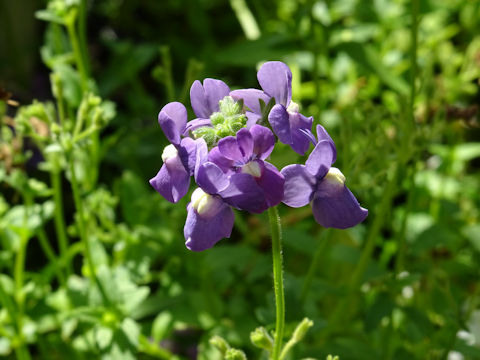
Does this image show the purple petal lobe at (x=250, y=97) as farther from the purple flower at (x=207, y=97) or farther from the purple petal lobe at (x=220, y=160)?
the purple petal lobe at (x=220, y=160)

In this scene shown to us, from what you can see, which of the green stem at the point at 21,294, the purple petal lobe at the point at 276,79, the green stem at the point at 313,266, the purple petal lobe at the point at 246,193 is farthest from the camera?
the green stem at the point at 21,294

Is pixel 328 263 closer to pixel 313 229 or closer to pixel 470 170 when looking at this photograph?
pixel 313 229

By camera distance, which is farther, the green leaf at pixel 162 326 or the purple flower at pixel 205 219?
the green leaf at pixel 162 326

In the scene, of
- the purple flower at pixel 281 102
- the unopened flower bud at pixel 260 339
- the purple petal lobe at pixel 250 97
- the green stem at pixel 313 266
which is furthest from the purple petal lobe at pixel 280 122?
the green stem at pixel 313 266

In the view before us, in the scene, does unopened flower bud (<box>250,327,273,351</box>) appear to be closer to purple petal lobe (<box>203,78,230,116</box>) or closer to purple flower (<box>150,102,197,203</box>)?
purple flower (<box>150,102,197,203</box>)

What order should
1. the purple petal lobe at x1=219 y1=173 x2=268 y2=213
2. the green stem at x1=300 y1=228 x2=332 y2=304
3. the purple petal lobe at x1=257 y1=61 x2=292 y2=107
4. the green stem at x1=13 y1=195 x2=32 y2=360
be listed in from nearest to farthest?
the purple petal lobe at x1=219 y1=173 x2=268 y2=213, the purple petal lobe at x1=257 y1=61 x2=292 y2=107, the green stem at x1=300 y1=228 x2=332 y2=304, the green stem at x1=13 y1=195 x2=32 y2=360

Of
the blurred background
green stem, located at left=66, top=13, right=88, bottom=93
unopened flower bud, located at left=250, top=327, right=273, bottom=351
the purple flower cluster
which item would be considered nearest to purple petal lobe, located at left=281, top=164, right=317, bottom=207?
the purple flower cluster

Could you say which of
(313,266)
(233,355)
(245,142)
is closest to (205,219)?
(245,142)
